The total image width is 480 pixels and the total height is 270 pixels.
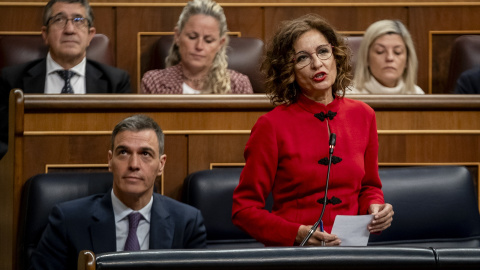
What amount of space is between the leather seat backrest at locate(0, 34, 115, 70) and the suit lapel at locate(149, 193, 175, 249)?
2.31 feet

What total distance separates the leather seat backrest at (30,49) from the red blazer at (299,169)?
3.01 ft

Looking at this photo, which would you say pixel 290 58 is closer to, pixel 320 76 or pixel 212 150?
pixel 320 76

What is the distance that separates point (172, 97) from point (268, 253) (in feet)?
2.49

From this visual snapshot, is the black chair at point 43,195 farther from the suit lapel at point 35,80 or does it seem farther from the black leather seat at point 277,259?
the black leather seat at point 277,259

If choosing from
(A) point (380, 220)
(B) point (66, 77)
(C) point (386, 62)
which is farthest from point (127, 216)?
(C) point (386, 62)

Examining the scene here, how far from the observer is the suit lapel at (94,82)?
152cm

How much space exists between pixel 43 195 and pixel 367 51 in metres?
0.80

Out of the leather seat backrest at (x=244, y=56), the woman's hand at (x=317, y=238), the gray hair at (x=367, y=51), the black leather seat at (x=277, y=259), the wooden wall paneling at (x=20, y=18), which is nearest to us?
the black leather seat at (x=277, y=259)

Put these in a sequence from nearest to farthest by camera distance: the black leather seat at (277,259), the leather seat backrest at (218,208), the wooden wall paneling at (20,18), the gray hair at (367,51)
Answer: the black leather seat at (277,259)
the leather seat backrest at (218,208)
the gray hair at (367,51)
the wooden wall paneling at (20,18)

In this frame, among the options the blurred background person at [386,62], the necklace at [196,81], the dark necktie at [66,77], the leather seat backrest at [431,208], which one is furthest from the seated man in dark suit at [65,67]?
the leather seat backrest at [431,208]

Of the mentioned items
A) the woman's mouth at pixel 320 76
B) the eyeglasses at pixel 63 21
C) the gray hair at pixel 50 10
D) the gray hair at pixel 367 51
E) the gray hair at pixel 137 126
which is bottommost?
the gray hair at pixel 137 126

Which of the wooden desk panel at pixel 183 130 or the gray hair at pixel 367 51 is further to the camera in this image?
the gray hair at pixel 367 51

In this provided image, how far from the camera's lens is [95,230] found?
3.44 ft

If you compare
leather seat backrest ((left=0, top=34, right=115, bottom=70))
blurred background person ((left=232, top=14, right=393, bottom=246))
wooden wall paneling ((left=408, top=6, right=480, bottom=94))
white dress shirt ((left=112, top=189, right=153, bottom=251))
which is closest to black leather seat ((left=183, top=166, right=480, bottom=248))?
white dress shirt ((left=112, top=189, right=153, bottom=251))
